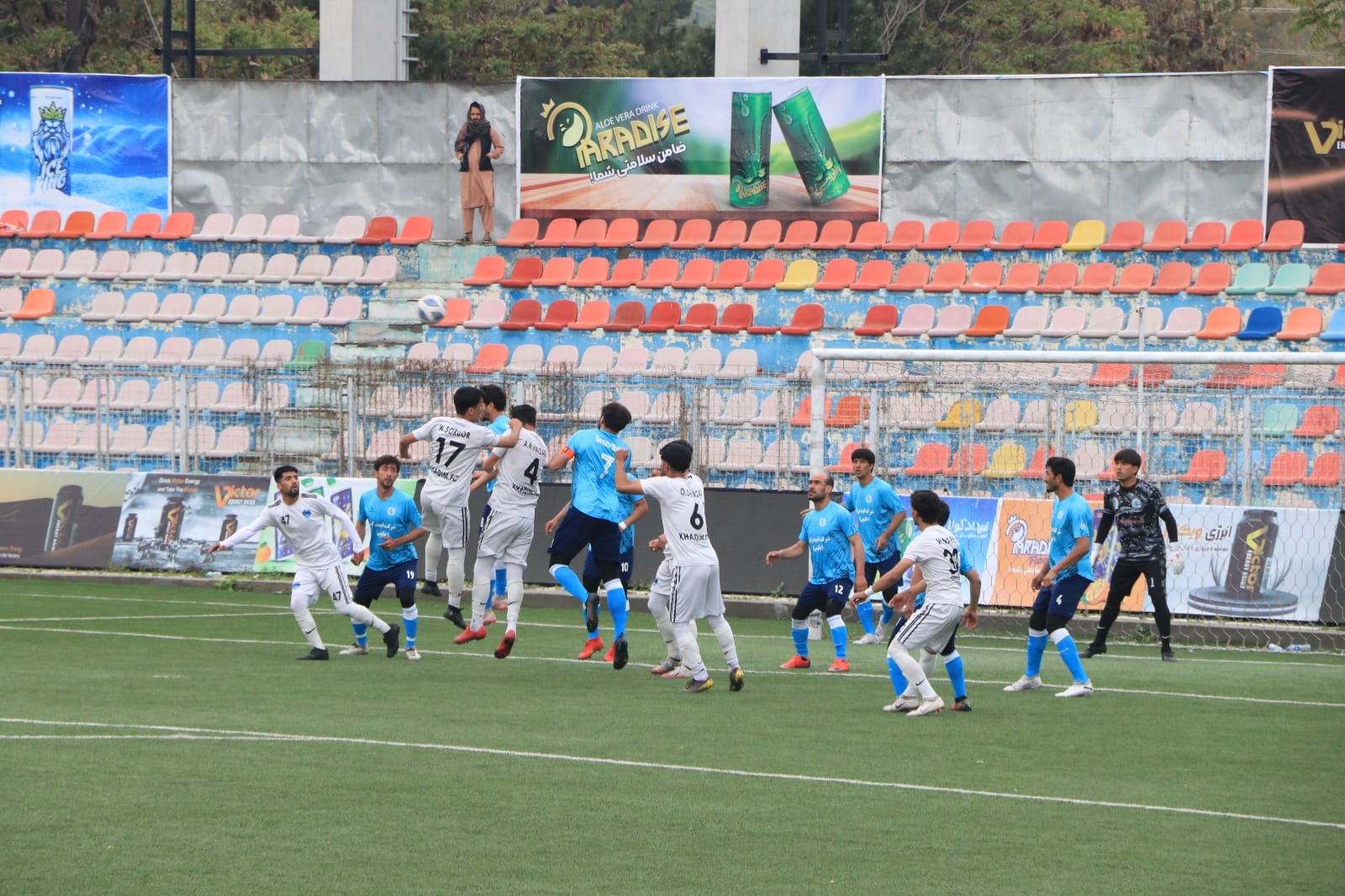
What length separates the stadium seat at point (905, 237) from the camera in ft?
93.1

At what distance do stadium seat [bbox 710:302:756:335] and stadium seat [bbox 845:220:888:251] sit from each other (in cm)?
261

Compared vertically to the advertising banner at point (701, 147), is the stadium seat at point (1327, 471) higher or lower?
lower

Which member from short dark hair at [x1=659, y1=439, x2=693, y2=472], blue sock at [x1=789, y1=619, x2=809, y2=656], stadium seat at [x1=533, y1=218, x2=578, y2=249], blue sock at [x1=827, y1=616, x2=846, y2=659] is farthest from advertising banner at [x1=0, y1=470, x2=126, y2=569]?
short dark hair at [x1=659, y1=439, x2=693, y2=472]

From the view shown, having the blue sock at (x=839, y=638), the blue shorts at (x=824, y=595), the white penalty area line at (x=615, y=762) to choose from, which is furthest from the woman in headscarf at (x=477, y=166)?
the white penalty area line at (x=615, y=762)

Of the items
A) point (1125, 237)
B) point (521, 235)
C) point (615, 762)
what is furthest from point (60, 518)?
point (1125, 237)

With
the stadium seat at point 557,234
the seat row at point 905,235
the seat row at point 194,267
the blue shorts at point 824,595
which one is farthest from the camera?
the stadium seat at point 557,234

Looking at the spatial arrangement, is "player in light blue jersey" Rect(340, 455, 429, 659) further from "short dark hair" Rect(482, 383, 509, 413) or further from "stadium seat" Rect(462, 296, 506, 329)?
"stadium seat" Rect(462, 296, 506, 329)

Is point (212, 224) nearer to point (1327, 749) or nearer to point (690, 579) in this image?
point (690, 579)

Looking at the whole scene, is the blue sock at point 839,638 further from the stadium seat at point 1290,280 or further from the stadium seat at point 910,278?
the stadium seat at point 1290,280

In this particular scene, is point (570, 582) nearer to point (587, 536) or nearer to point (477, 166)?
point (587, 536)

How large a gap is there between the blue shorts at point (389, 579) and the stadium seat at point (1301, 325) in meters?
13.7

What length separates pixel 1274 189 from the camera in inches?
1093

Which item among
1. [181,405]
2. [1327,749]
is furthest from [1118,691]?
[181,405]

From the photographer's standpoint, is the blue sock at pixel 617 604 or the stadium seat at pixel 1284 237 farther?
the stadium seat at pixel 1284 237
